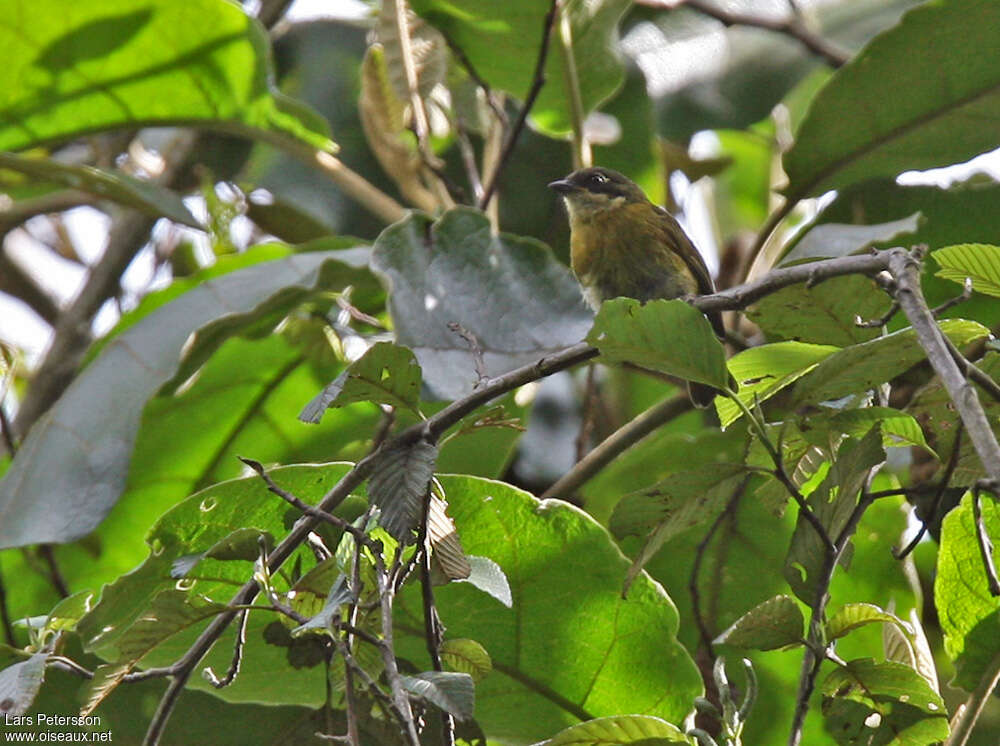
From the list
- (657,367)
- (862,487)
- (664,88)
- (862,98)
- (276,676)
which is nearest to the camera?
(657,367)

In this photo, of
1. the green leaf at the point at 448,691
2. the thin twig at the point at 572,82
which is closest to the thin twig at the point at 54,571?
the green leaf at the point at 448,691

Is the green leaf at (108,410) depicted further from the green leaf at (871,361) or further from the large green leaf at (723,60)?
the large green leaf at (723,60)

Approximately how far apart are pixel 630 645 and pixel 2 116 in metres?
2.11

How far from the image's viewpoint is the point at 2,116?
3.19m

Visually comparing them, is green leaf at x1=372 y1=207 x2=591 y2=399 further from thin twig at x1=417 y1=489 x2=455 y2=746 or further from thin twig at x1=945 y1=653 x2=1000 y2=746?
thin twig at x1=945 y1=653 x2=1000 y2=746

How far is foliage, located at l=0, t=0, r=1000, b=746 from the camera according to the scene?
1525 mm

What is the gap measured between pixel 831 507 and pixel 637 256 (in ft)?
6.95

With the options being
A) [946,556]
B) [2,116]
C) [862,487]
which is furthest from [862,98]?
[2,116]

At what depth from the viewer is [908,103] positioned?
2.79 m

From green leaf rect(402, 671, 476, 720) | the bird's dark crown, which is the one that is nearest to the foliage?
green leaf rect(402, 671, 476, 720)

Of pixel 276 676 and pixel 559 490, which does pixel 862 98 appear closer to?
pixel 559 490

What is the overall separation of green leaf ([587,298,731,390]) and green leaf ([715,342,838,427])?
→ 109 mm

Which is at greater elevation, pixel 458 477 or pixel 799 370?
pixel 799 370

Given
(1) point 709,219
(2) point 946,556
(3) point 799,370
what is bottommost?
(1) point 709,219
